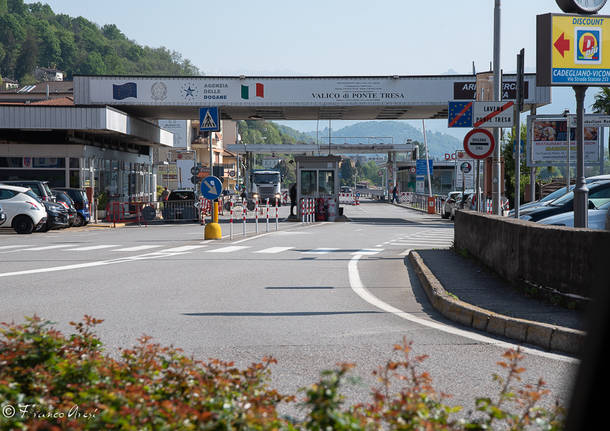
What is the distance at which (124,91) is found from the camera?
36.8 metres

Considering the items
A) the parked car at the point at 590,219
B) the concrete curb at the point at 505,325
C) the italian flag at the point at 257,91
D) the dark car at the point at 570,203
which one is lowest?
the concrete curb at the point at 505,325

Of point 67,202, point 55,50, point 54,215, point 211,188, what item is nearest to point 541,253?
point 211,188

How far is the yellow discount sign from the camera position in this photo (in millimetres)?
12102

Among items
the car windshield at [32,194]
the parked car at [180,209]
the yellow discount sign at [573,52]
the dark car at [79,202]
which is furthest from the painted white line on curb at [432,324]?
the parked car at [180,209]

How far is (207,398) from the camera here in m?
3.49

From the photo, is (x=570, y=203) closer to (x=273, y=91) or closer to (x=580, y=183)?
(x=580, y=183)

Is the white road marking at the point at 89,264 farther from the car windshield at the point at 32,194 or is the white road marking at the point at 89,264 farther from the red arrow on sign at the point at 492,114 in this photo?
the car windshield at the point at 32,194

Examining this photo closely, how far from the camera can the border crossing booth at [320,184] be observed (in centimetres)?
3822

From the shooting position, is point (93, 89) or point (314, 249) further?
point (93, 89)

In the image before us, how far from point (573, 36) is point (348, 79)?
80.3ft

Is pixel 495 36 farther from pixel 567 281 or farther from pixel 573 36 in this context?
pixel 567 281

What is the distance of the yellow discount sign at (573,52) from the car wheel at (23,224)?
20.2 metres

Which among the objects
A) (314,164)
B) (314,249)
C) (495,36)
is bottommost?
(314,249)

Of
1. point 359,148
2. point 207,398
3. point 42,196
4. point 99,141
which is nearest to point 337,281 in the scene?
point 207,398
